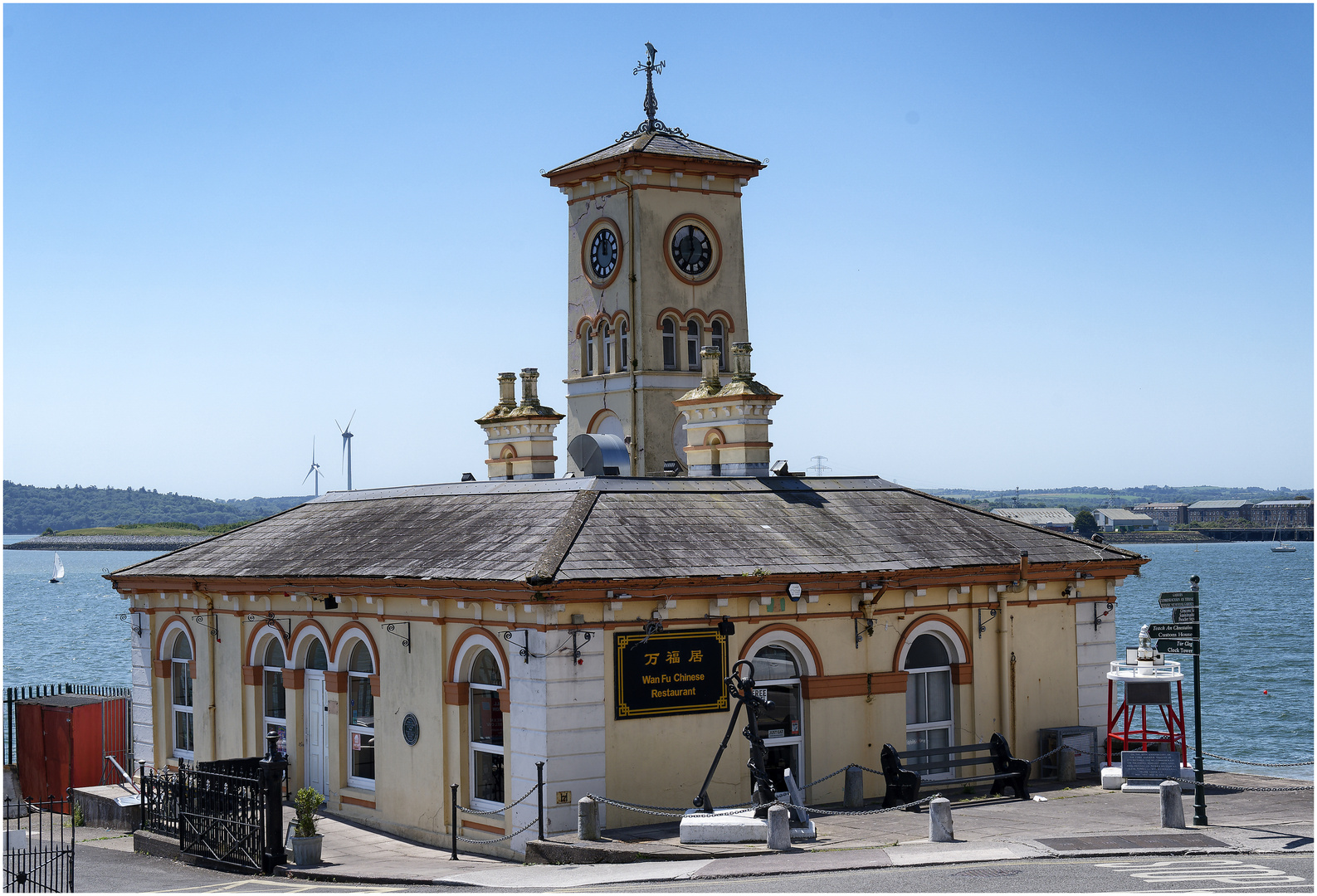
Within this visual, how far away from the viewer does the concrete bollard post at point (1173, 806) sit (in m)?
19.5

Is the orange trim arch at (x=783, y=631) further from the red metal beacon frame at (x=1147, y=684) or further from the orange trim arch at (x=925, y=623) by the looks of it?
the red metal beacon frame at (x=1147, y=684)

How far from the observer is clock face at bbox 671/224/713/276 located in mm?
33531

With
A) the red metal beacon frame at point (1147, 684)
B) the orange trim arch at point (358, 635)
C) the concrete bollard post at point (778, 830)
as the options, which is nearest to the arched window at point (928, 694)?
the red metal beacon frame at point (1147, 684)

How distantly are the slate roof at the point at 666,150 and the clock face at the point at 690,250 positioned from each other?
1.64m

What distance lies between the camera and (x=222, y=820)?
2214cm

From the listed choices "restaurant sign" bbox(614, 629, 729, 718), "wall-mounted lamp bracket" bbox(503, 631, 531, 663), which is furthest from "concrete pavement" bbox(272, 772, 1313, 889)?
"wall-mounted lamp bracket" bbox(503, 631, 531, 663)

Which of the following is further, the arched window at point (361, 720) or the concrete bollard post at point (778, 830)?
the arched window at point (361, 720)

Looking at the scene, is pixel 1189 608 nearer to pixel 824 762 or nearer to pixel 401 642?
pixel 824 762

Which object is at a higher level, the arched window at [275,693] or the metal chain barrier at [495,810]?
the arched window at [275,693]

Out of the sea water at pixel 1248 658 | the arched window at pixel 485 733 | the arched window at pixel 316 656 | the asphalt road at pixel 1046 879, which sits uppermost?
the arched window at pixel 316 656

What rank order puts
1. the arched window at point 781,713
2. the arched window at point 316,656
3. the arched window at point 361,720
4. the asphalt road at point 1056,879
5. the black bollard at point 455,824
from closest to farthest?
the asphalt road at point 1056,879
the black bollard at point 455,824
the arched window at point 781,713
the arched window at point 361,720
the arched window at point 316,656

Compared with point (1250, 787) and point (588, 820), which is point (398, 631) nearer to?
point (588, 820)

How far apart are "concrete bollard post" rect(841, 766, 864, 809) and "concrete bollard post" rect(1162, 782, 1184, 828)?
450 cm

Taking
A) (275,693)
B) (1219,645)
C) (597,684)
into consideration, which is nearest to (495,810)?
(597,684)
